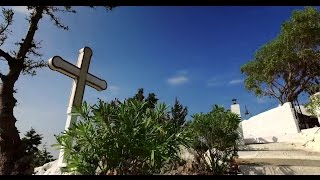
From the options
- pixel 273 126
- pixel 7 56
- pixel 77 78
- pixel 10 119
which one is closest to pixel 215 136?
pixel 77 78

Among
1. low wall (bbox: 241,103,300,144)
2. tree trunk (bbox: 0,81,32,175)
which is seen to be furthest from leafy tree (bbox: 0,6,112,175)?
low wall (bbox: 241,103,300,144)

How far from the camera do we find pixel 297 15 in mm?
18609

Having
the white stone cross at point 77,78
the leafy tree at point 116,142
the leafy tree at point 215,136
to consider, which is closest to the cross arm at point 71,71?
the white stone cross at point 77,78

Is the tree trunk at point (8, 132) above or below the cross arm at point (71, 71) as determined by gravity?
below

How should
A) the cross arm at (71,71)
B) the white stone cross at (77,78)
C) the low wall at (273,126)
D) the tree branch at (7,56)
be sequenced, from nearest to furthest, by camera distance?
the white stone cross at (77,78), the cross arm at (71,71), the tree branch at (7,56), the low wall at (273,126)

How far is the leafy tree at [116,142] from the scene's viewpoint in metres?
4.00

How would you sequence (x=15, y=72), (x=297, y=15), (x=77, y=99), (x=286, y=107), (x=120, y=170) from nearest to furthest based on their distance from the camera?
1. (x=120, y=170)
2. (x=77, y=99)
3. (x=15, y=72)
4. (x=286, y=107)
5. (x=297, y=15)

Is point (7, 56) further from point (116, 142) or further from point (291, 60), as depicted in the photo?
point (291, 60)

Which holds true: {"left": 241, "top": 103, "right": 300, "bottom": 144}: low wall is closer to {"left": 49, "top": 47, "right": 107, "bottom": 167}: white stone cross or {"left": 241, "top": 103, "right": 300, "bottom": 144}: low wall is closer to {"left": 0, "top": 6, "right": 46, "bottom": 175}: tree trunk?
{"left": 49, "top": 47, "right": 107, "bottom": 167}: white stone cross

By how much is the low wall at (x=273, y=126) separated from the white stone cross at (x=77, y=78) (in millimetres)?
12876

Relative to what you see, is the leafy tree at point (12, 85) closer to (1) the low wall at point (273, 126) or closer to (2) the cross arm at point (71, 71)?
(2) the cross arm at point (71, 71)
